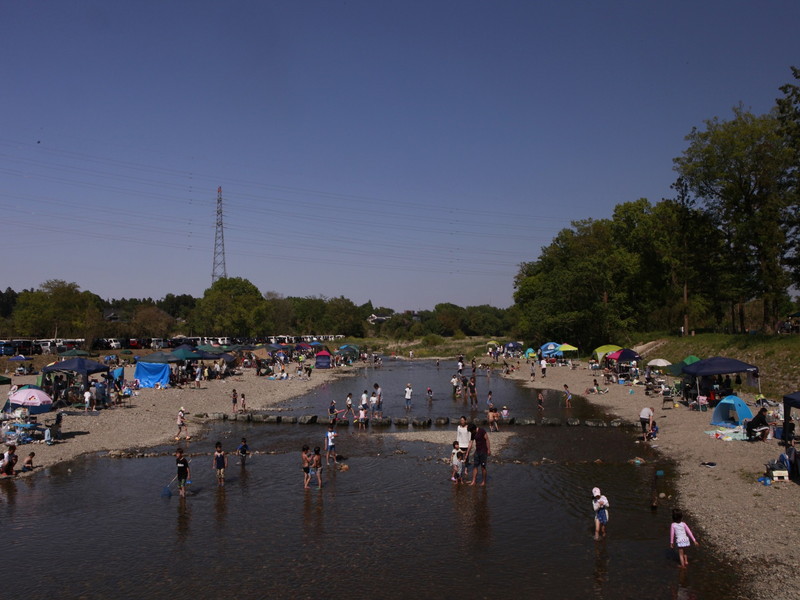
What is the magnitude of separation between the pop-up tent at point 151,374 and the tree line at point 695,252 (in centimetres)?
4473

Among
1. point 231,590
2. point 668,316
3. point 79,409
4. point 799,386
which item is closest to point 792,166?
point 799,386

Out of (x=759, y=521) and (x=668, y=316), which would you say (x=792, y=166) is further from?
(x=759, y=521)

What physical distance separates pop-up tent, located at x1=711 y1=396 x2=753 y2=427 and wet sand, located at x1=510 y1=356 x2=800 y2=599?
61 cm

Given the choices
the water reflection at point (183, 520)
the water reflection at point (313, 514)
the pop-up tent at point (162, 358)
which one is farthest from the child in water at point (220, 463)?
the pop-up tent at point (162, 358)

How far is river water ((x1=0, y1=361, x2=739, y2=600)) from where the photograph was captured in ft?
41.6

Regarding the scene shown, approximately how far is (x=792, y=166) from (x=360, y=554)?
4598cm

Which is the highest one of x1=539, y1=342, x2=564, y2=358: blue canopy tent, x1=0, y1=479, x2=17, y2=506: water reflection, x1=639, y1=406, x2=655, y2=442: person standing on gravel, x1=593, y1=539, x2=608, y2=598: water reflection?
x1=539, y1=342, x2=564, y2=358: blue canopy tent

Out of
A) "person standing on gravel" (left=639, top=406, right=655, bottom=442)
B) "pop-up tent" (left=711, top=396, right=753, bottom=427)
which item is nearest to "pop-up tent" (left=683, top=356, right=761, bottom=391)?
"pop-up tent" (left=711, top=396, right=753, bottom=427)

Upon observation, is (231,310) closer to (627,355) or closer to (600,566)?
(627,355)

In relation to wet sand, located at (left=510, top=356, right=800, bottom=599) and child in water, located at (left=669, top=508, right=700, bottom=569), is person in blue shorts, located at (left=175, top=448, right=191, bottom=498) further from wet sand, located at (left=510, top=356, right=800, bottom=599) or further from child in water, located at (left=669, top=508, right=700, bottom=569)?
wet sand, located at (left=510, top=356, right=800, bottom=599)

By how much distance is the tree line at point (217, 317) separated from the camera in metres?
84.4

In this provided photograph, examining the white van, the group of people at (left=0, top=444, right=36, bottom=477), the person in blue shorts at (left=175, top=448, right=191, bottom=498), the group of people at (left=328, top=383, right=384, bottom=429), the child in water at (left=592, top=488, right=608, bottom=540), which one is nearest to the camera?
the child in water at (left=592, top=488, right=608, bottom=540)

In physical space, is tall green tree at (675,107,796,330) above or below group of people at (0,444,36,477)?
above

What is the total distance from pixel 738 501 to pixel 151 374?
40017 millimetres
